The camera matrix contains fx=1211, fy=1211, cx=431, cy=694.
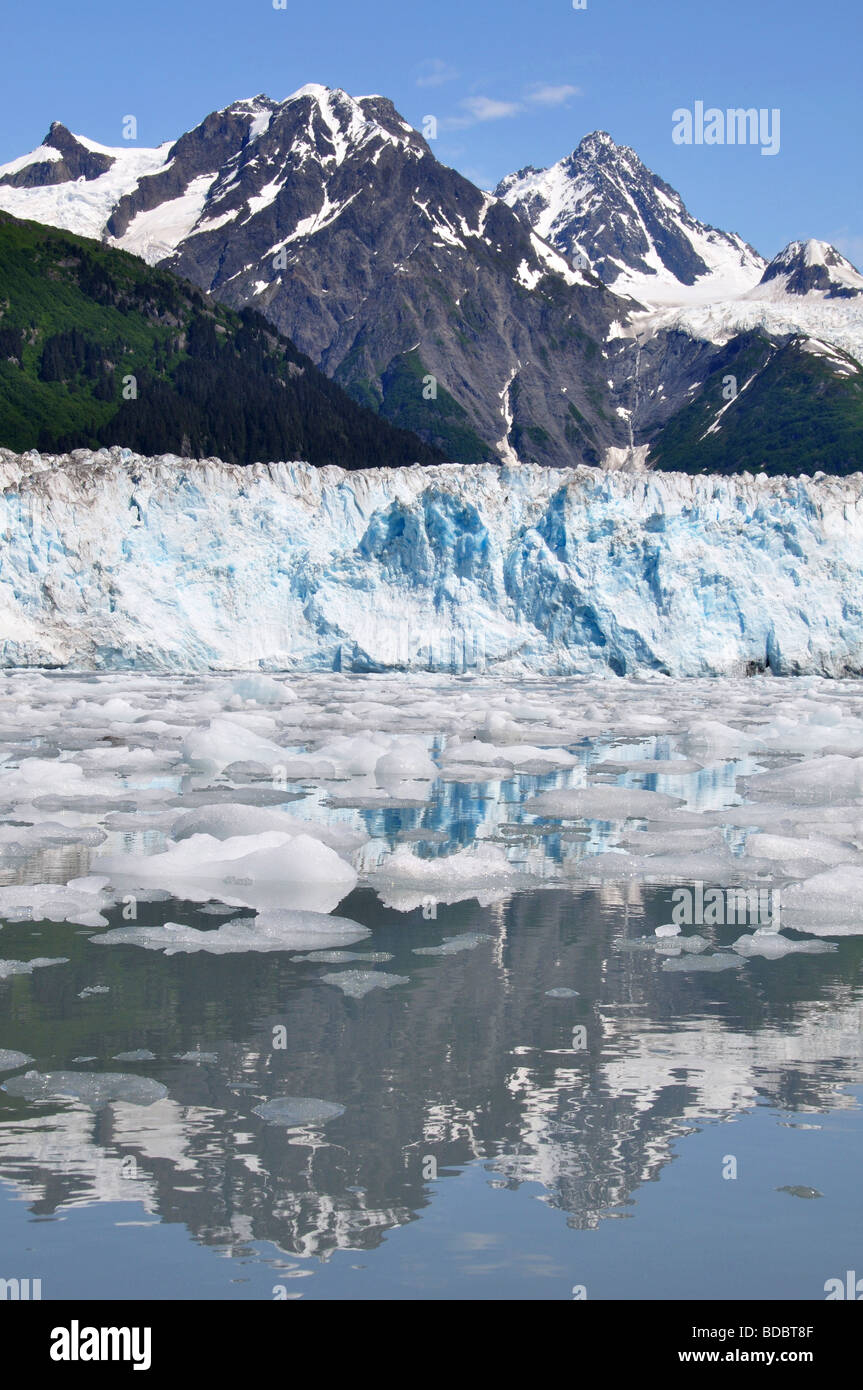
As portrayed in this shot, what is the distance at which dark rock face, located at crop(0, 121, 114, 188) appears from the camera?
18575cm

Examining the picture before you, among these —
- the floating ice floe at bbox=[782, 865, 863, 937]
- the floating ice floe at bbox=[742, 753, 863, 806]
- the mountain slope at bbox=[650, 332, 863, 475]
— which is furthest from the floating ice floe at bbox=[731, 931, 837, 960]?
→ the mountain slope at bbox=[650, 332, 863, 475]

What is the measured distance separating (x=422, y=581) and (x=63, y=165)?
181 meters

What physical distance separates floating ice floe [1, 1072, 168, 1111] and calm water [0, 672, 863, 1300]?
0.16ft

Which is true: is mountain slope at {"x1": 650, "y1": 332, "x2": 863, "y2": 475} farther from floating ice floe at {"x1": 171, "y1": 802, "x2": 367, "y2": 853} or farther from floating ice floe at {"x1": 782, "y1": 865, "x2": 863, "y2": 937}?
floating ice floe at {"x1": 782, "y1": 865, "x2": 863, "y2": 937}

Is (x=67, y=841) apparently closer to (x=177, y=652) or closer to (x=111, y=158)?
(x=177, y=652)

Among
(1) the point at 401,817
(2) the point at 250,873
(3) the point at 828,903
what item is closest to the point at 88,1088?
(2) the point at 250,873

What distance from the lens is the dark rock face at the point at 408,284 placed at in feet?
461

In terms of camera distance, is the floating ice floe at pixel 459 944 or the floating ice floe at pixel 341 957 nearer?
the floating ice floe at pixel 341 957

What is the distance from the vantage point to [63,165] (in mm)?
187875

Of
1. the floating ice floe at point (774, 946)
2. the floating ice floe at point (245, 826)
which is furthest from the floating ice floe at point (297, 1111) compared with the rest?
the floating ice floe at point (245, 826)

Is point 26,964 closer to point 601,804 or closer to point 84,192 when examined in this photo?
point 601,804

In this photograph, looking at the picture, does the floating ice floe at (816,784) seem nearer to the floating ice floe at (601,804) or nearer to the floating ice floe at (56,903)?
the floating ice floe at (601,804)

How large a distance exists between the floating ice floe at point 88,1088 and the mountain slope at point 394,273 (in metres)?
123

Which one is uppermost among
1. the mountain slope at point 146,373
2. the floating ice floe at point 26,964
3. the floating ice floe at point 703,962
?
the mountain slope at point 146,373
